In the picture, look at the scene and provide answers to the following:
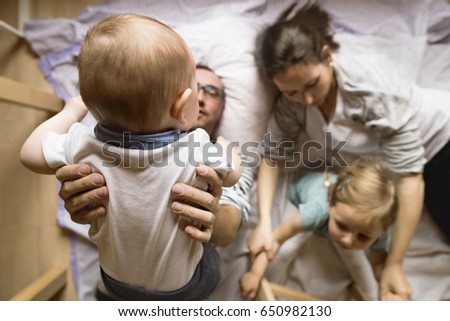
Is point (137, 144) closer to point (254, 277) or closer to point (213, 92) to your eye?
point (213, 92)

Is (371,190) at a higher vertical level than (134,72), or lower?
lower

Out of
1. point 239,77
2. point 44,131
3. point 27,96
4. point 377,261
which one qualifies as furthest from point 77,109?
point 377,261

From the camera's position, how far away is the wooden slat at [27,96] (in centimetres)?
86

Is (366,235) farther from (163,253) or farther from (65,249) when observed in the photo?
(65,249)

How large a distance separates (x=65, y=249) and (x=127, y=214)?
660 mm

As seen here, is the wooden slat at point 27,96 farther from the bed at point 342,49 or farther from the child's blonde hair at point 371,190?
the child's blonde hair at point 371,190

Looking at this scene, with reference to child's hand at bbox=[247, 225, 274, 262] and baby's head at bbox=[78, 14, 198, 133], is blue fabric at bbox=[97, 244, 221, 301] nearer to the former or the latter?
child's hand at bbox=[247, 225, 274, 262]

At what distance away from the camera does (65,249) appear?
1.16 m

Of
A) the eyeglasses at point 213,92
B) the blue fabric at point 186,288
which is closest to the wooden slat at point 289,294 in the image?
the blue fabric at point 186,288

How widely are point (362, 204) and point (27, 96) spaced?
0.81 meters

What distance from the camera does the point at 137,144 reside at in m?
0.57

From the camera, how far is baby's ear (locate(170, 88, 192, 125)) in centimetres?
55

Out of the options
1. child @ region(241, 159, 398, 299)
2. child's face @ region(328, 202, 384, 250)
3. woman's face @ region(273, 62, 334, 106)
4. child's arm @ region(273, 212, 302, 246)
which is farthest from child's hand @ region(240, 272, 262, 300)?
woman's face @ region(273, 62, 334, 106)

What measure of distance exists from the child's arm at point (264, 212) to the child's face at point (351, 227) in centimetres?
17
